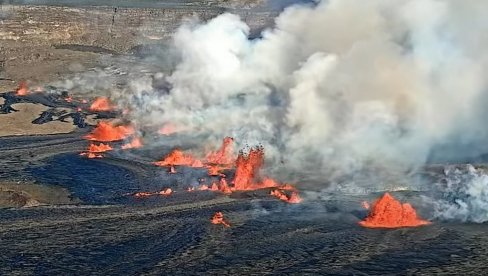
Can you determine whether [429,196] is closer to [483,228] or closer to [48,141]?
[483,228]

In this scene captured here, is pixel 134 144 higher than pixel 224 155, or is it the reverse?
pixel 134 144

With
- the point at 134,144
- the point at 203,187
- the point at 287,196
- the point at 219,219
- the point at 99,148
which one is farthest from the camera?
the point at 134,144

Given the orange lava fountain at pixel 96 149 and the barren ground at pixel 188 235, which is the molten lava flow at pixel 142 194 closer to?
the barren ground at pixel 188 235

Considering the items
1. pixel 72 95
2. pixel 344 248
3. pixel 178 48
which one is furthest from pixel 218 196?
pixel 178 48

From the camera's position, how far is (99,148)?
5797 cm

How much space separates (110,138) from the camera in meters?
61.8

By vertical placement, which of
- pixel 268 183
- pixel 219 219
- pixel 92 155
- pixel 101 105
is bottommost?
pixel 219 219

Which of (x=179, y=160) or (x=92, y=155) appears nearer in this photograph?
(x=179, y=160)

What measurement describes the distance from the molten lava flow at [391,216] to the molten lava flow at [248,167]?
9.64m

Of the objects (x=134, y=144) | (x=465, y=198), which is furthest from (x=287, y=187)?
(x=134, y=144)

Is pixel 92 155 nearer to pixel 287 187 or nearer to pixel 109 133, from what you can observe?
pixel 109 133

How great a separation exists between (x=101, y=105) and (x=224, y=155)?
84.8 feet

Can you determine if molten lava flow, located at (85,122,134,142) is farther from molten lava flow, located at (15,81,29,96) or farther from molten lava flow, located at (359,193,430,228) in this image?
molten lava flow, located at (359,193,430,228)

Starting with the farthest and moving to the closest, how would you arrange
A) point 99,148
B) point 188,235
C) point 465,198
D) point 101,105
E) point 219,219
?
point 101,105
point 99,148
point 465,198
point 219,219
point 188,235
